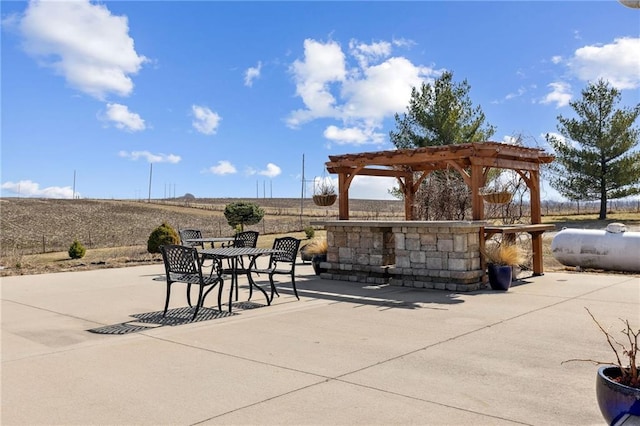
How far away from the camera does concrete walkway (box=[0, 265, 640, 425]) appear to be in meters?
3.13

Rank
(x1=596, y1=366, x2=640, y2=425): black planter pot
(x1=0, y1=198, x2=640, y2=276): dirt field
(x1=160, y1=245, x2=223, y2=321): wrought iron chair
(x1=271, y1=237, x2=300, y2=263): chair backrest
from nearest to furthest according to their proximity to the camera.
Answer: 1. (x1=596, y1=366, x2=640, y2=425): black planter pot
2. (x1=160, y1=245, x2=223, y2=321): wrought iron chair
3. (x1=271, y1=237, x2=300, y2=263): chair backrest
4. (x1=0, y1=198, x2=640, y2=276): dirt field

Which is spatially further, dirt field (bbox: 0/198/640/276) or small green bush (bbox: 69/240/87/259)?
small green bush (bbox: 69/240/87/259)

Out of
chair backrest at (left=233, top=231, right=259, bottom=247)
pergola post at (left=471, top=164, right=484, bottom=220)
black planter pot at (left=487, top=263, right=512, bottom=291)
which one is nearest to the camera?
black planter pot at (left=487, top=263, right=512, bottom=291)

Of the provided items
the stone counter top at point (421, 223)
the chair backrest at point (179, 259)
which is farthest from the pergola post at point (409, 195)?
the chair backrest at point (179, 259)

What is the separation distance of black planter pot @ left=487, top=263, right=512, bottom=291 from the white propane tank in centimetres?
335

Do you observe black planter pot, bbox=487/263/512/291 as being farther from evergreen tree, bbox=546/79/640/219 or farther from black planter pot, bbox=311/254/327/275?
evergreen tree, bbox=546/79/640/219

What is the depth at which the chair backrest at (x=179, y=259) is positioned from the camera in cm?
605

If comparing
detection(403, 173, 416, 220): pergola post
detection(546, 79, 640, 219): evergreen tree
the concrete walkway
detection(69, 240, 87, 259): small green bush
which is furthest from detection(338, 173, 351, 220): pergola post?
detection(546, 79, 640, 219): evergreen tree

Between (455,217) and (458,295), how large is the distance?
4.28m

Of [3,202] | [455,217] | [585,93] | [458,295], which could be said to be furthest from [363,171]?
[3,202]

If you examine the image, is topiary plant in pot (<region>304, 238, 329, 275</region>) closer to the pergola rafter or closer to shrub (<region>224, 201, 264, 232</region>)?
the pergola rafter

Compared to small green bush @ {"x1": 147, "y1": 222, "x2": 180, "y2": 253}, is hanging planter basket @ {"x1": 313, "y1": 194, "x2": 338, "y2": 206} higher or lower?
higher

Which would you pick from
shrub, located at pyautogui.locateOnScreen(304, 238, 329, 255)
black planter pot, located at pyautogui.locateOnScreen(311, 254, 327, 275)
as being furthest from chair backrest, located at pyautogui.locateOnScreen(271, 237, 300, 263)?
shrub, located at pyautogui.locateOnScreen(304, 238, 329, 255)

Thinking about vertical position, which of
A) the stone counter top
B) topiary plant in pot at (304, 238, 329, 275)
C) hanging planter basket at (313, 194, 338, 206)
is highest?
hanging planter basket at (313, 194, 338, 206)
